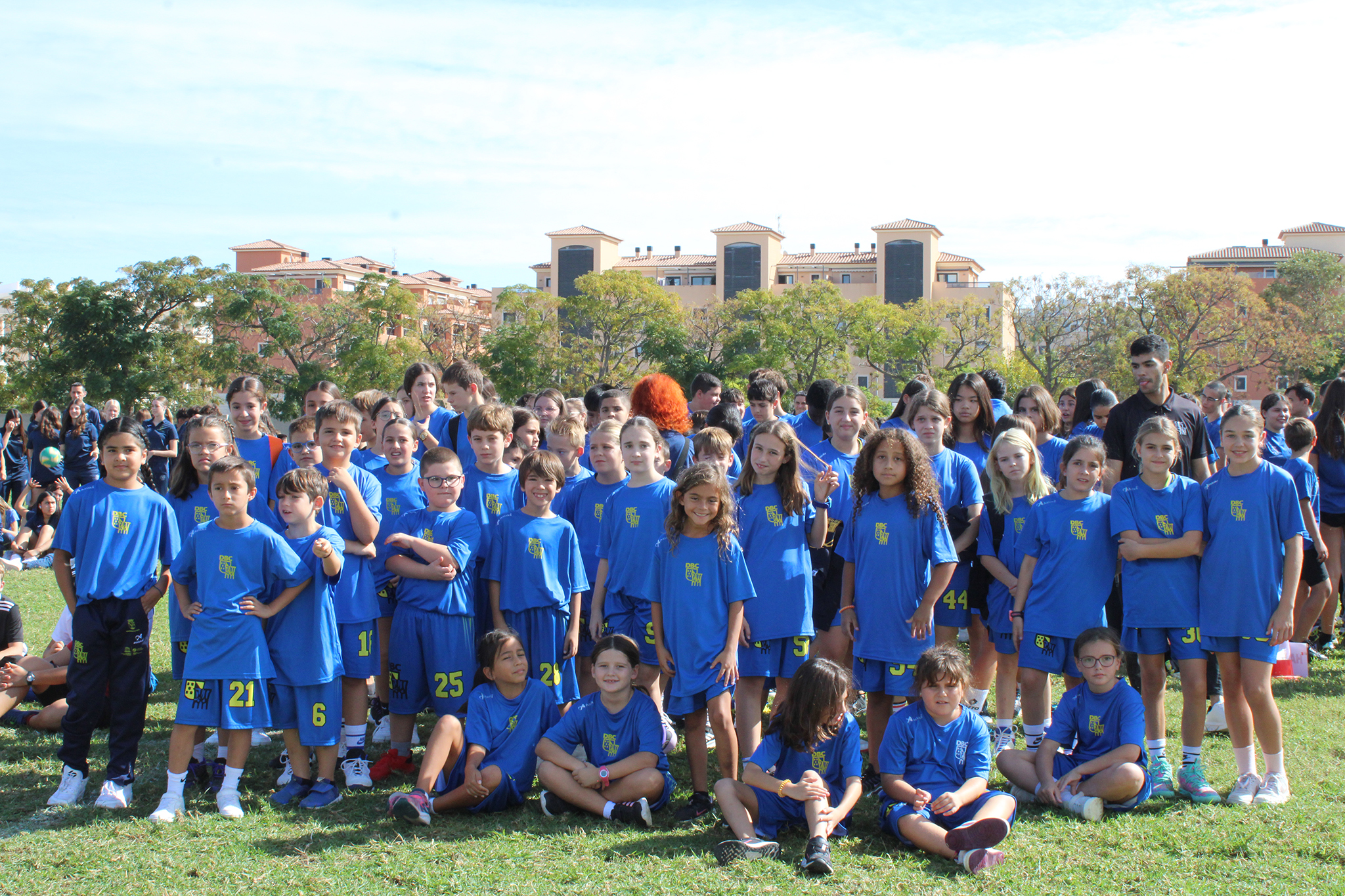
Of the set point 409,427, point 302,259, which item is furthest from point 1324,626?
point 302,259

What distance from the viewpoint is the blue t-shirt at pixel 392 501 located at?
5176 mm

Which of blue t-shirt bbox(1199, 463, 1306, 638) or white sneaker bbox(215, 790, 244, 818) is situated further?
blue t-shirt bbox(1199, 463, 1306, 638)

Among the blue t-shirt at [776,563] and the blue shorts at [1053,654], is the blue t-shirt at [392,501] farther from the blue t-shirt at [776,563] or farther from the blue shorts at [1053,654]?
the blue shorts at [1053,654]

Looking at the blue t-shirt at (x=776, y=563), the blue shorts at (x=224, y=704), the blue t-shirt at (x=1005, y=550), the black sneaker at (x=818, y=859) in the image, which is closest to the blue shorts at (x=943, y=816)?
the black sneaker at (x=818, y=859)

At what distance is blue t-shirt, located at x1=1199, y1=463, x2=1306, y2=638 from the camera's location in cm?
447

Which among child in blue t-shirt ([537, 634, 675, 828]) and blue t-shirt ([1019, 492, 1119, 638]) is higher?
blue t-shirt ([1019, 492, 1119, 638])

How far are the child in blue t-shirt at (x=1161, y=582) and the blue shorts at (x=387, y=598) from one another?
12.0ft

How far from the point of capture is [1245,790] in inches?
172

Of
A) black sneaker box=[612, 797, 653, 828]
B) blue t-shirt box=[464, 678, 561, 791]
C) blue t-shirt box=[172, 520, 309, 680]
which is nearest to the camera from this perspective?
black sneaker box=[612, 797, 653, 828]

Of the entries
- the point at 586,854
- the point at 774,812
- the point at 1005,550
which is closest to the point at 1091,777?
the point at 1005,550

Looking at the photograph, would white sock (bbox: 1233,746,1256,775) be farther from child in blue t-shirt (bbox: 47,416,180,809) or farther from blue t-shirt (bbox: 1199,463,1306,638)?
child in blue t-shirt (bbox: 47,416,180,809)

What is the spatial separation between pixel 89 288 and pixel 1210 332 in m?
48.4

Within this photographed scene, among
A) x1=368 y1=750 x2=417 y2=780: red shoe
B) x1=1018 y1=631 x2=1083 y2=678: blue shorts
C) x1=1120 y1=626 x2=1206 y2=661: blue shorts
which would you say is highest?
x1=1120 y1=626 x2=1206 y2=661: blue shorts

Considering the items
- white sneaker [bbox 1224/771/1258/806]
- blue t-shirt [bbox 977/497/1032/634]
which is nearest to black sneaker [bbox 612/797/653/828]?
blue t-shirt [bbox 977/497/1032/634]
